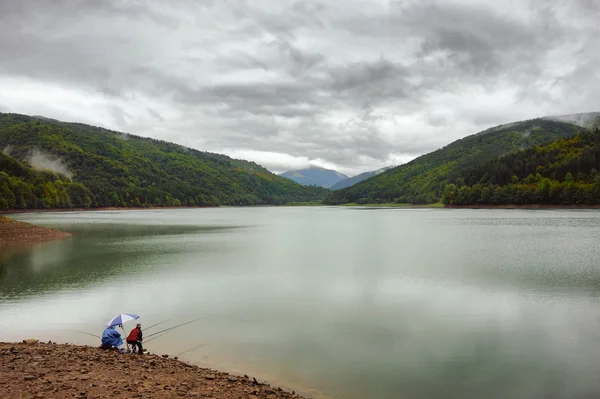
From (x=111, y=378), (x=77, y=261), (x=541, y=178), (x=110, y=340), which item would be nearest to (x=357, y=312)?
(x=110, y=340)

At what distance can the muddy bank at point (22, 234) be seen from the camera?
165 ft

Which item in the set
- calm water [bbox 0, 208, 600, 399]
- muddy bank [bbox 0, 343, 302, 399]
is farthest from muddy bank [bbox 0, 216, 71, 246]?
muddy bank [bbox 0, 343, 302, 399]

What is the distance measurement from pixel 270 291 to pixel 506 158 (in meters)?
173

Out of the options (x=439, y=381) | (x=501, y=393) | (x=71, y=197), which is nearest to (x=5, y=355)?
(x=439, y=381)

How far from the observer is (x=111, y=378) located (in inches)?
429

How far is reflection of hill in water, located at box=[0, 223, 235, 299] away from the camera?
86.6ft

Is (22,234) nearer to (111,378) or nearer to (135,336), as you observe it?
(135,336)

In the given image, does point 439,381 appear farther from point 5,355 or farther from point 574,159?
point 574,159

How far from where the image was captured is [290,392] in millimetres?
10883

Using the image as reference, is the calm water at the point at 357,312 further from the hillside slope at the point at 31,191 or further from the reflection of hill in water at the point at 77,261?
the hillside slope at the point at 31,191

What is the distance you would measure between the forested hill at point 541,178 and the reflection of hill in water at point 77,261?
394ft

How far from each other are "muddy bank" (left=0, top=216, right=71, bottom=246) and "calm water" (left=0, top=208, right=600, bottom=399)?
13.0 m

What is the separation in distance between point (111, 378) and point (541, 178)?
159992 millimetres

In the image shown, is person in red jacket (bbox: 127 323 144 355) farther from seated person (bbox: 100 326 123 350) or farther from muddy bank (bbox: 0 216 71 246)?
muddy bank (bbox: 0 216 71 246)
